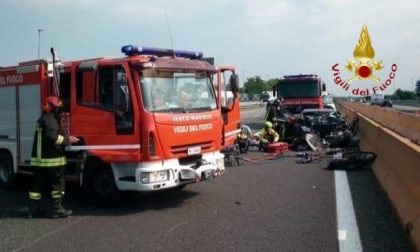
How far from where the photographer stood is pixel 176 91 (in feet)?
25.9

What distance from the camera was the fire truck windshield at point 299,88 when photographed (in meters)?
23.9

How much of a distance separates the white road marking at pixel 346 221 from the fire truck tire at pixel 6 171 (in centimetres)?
613

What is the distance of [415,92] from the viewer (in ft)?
275

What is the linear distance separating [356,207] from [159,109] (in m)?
3.29

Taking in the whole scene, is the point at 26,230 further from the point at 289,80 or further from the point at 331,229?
the point at 289,80

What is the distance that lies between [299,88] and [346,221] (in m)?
18.0

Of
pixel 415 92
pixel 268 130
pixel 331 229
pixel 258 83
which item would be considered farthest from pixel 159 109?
pixel 258 83

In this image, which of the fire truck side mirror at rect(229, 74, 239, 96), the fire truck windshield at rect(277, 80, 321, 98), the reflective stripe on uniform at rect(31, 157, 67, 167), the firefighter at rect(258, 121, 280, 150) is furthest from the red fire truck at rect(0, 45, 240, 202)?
the fire truck windshield at rect(277, 80, 321, 98)

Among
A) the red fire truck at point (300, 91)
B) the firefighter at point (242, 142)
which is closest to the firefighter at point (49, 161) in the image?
the firefighter at point (242, 142)

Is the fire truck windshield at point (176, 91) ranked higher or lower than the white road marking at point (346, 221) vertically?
higher

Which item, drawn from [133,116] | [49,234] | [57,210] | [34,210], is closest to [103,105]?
[133,116]

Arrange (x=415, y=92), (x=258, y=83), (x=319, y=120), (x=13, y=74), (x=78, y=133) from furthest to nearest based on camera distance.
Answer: (x=258, y=83) < (x=415, y=92) < (x=319, y=120) < (x=13, y=74) < (x=78, y=133)

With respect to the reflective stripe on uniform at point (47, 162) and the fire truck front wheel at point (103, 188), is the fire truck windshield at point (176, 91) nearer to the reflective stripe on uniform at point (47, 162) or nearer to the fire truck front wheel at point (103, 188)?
the fire truck front wheel at point (103, 188)

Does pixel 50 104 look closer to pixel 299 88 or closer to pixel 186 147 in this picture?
pixel 186 147
